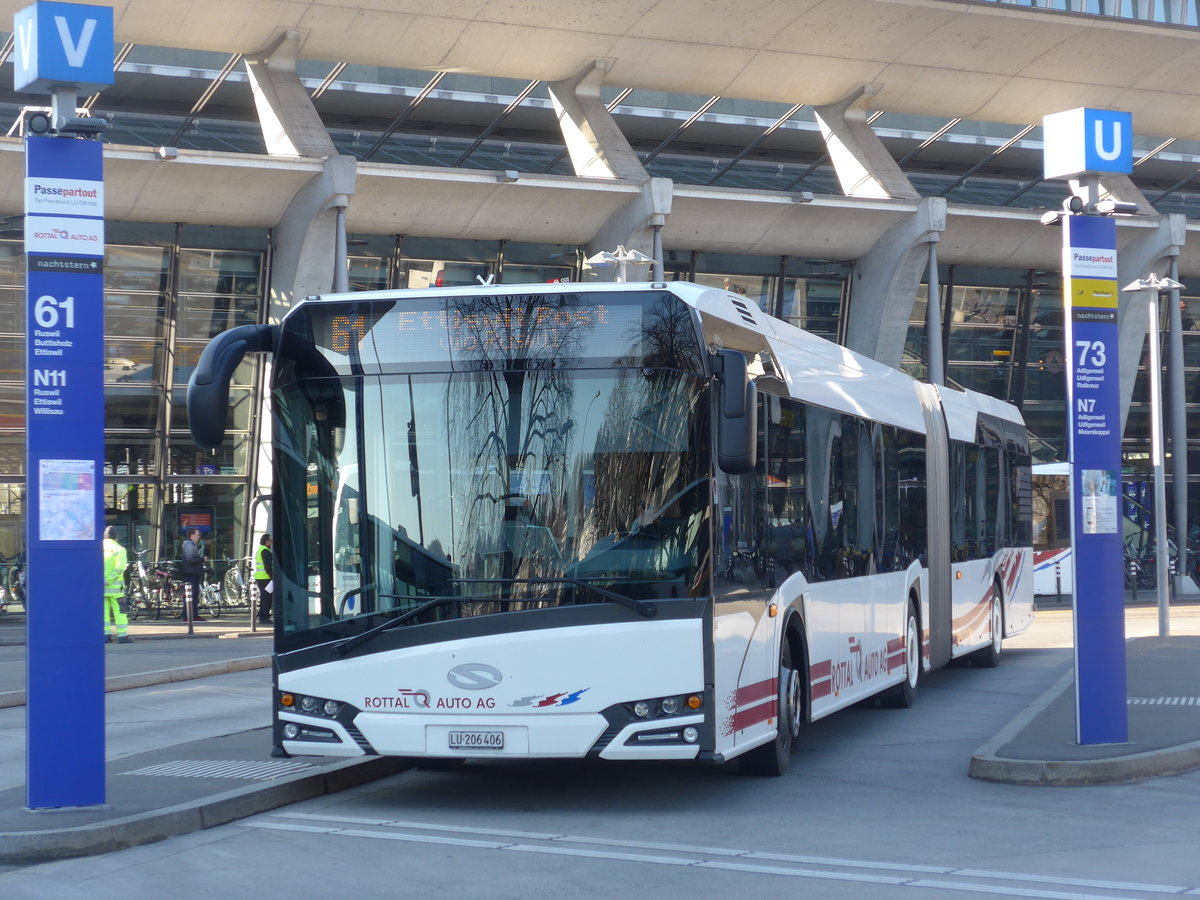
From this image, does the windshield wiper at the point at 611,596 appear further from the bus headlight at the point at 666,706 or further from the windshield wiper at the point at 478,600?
the bus headlight at the point at 666,706

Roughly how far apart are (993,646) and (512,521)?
11.7m

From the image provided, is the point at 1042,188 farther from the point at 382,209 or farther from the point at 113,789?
the point at 113,789

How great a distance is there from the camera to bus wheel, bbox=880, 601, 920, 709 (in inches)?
557

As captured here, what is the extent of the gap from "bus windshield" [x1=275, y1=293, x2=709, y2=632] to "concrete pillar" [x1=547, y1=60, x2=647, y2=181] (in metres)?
21.6

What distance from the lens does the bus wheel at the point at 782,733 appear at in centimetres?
989

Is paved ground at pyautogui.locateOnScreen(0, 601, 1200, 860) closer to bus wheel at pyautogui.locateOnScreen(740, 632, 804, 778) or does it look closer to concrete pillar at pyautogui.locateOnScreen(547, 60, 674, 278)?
bus wheel at pyautogui.locateOnScreen(740, 632, 804, 778)

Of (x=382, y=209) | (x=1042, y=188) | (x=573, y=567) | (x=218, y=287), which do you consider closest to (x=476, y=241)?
(x=382, y=209)

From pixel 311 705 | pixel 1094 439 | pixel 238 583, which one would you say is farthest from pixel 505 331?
pixel 238 583

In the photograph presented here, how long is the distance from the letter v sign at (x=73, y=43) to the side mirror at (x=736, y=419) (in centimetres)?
383

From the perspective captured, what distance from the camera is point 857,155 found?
33.1 meters

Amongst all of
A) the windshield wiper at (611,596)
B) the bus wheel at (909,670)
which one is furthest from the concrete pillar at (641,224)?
the windshield wiper at (611,596)

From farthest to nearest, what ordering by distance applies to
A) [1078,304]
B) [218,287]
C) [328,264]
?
[218,287] < [328,264] < [1078,304]

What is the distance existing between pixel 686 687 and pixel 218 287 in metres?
23.9

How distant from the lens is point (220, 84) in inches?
1152
